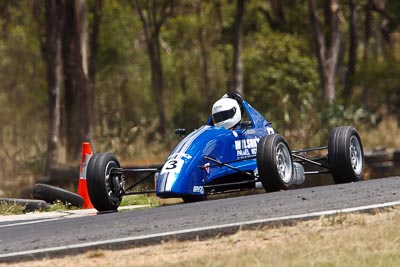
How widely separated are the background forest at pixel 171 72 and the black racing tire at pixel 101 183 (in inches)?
674

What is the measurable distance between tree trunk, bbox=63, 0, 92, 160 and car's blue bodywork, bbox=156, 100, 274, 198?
17000 mm

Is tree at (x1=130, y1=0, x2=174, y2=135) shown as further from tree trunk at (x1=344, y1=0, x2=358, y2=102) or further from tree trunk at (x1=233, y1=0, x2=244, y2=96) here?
tree trunk at (x1=344, y1=0, x2=358, y2=102)

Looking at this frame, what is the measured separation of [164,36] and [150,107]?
541cm

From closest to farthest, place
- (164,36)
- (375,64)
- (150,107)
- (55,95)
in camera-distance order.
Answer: (55,95) → (375,64) → (164,36) → (150,107)

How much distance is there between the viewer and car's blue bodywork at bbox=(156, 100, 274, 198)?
14844mm

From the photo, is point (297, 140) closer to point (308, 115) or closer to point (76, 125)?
point (308, 115)

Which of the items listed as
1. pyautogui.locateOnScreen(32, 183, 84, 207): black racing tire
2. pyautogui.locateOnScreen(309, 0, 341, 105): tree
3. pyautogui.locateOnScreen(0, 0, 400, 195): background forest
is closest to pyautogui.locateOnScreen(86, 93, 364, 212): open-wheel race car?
pyautogui.locateOnScreen(32, 183, 84, 207): black racing tire

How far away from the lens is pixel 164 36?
6112 centimetres

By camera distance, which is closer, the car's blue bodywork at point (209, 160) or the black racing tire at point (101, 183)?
the car's blue bodywork at point (209, 160)

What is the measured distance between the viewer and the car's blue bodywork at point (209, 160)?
14.8m

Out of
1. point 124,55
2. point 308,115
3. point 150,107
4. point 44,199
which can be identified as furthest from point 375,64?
point 44,199

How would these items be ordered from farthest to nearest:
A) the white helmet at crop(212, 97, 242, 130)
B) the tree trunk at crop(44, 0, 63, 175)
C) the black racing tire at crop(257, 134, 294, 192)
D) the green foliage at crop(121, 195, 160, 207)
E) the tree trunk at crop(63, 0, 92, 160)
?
the tree trunk at crop(44, 0, 63, 175)
the tree trunk at crop(63, 0, 92, 160)
the green foliage at crop(121, 195, 160, 207)
the white helmet at crop(212, 97, 242, 130)
the black racing tire at crop(257, 134, 294, 192)

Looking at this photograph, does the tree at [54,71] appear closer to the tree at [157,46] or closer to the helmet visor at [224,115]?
the tree at [157,46]

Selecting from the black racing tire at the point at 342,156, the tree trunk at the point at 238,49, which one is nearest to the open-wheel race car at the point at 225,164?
the black racing tire at the point at 342,156
